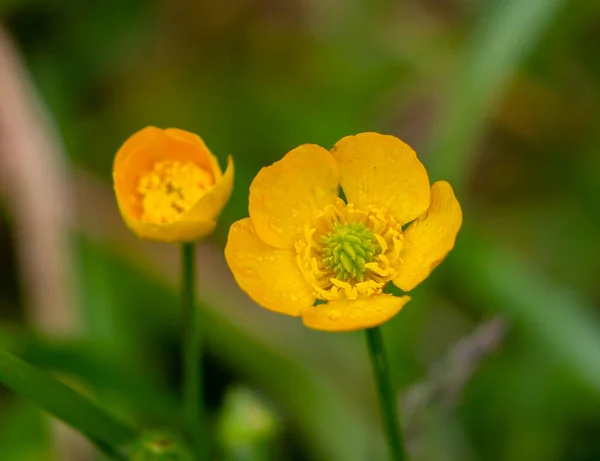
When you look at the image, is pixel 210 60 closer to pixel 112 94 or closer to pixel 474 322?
pixel 112 94

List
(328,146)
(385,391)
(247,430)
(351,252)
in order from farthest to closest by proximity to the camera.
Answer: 1. (328,146)
2. (247,430)
3. (351,252)
4. (385,391)

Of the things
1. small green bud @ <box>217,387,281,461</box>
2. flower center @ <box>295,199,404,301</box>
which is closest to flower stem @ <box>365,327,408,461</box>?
flower center @ <box>295,199,404,301</box>

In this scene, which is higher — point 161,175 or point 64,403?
point 161,175

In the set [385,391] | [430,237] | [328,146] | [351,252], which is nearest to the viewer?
[385,391]

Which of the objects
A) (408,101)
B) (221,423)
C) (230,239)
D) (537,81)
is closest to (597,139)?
(537,81)

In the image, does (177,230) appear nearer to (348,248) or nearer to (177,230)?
(177,230)

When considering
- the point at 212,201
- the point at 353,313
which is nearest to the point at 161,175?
the point at 212,201

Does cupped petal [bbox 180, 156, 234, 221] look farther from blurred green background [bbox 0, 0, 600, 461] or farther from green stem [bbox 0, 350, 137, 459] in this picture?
blurred green background [bbox 0, 0, 600, 461]

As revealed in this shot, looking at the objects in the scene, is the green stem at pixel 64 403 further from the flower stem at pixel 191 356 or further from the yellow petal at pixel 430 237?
the yellow petal at pixel 430 237

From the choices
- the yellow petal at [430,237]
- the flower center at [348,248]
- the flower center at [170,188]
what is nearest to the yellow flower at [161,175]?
the flower center at [170,188]
